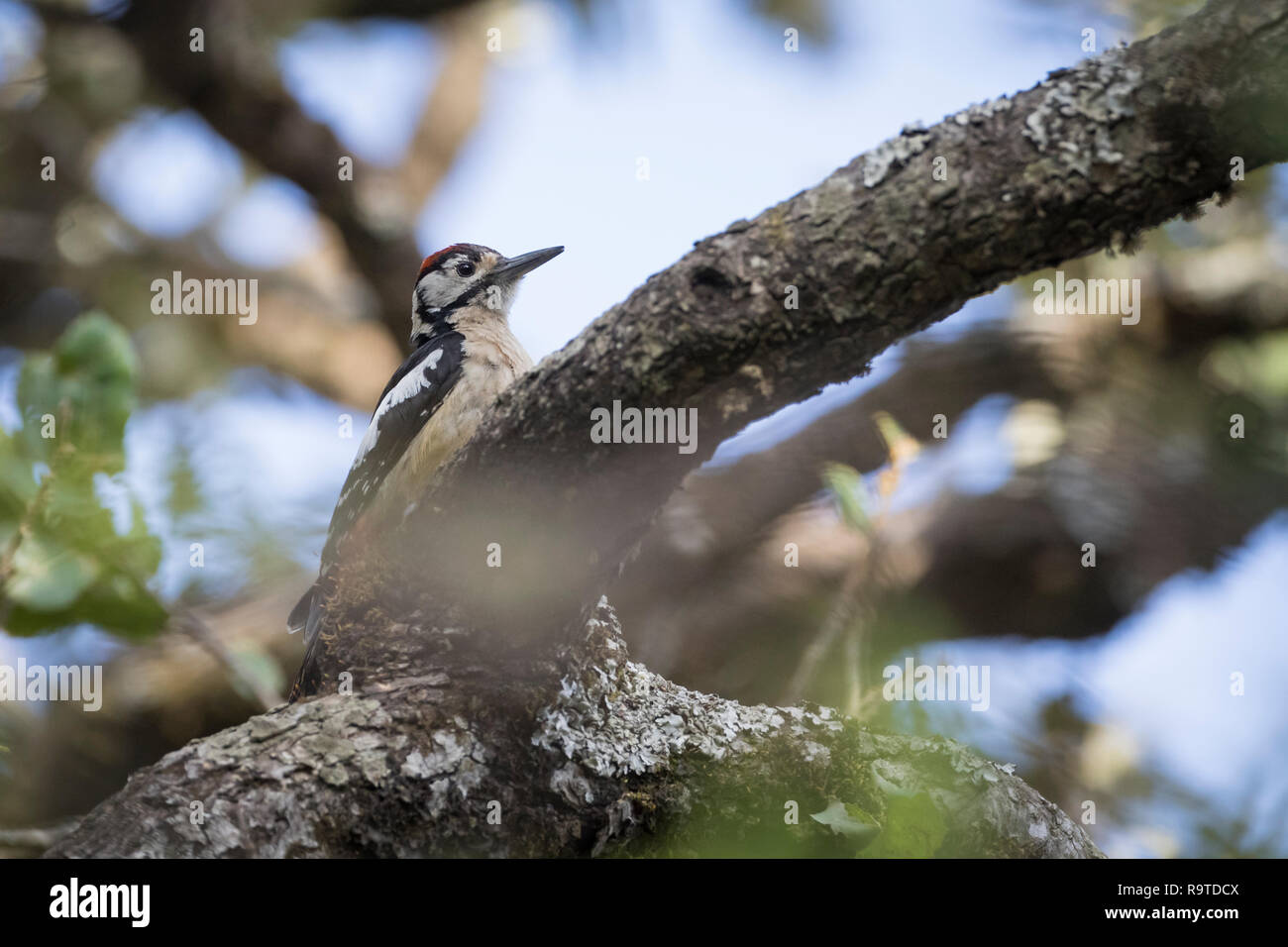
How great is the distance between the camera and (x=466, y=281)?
4715 millimetres

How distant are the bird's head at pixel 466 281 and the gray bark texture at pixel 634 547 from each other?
7.63ft

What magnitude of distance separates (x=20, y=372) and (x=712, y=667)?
343 centimetres

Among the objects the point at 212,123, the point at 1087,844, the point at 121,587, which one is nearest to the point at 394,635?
the point at 121,587

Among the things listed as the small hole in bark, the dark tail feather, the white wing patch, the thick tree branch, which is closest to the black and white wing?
the white wing patch

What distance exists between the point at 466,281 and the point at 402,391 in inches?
46.0

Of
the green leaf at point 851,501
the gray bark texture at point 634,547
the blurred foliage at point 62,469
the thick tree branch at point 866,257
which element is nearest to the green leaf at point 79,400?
the blurred foliage at point 62,469

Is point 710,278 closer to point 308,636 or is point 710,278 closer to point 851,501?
point 851,501

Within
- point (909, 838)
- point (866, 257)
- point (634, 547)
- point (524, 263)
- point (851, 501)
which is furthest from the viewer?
point (524, 263)

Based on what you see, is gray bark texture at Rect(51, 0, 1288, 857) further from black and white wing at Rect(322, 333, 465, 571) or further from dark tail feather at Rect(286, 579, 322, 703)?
black and white wing at Rect(322, 333, 465, 571)

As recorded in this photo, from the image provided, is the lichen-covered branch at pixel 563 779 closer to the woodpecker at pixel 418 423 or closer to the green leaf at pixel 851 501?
the green leaf at pixel 851 501

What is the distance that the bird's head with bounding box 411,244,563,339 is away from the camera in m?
4.49

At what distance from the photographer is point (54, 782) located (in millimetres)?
4410

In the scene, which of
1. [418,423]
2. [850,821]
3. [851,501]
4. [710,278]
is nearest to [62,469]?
[710,278]
